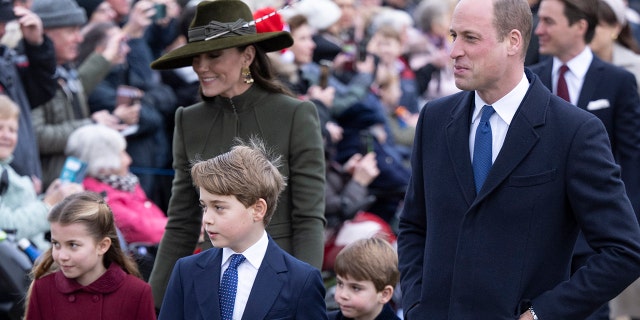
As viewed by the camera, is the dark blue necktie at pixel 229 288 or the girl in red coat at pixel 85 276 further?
the girl in red coat at pixel 85 276

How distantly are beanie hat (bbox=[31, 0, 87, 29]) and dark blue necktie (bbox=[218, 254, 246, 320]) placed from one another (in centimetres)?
472

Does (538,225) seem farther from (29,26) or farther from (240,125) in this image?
(29,26)

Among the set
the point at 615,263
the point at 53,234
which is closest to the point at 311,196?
the point at 53,234

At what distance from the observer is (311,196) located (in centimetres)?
513

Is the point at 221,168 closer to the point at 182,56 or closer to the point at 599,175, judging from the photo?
the point at 182,56

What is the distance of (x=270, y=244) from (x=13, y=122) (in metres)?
3.17

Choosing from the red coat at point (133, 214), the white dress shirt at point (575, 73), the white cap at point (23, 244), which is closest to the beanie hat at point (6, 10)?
the red coat at point (133, 214)

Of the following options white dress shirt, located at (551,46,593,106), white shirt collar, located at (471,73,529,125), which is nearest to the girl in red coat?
white shirt collar, located at (471,73,529,125)

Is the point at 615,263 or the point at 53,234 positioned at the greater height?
the point at 615,263

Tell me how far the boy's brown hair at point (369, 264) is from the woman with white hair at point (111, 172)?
2183 millimetres

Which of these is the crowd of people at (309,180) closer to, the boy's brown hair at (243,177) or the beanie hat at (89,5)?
the boy's brown hair at (243,177)

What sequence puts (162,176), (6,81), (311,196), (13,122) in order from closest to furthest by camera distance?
(311,196) → (13,122) → (6,81) → (162,176)

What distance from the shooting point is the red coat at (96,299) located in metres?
5.20

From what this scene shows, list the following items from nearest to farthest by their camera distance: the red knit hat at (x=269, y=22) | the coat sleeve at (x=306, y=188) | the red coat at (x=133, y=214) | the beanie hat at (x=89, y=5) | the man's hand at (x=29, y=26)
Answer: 1. the coat sleeve at (x=306, y=188)
2. the red knit hat at (x=269, y=22)
3. the red coat at (x=133, y=214)
4. the man's hand at (x=29, y=26)
5. the beanie hat at (x=89, y=5)
